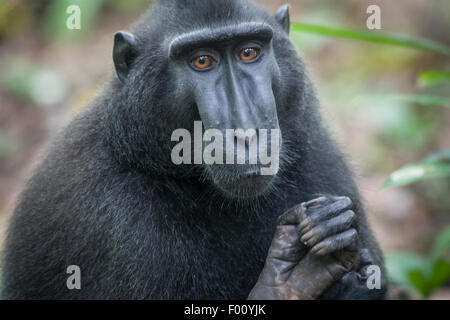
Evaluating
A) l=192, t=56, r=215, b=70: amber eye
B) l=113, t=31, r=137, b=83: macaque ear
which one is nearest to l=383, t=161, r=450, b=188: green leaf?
l=192, t=56, r=215, b=70: amber eye

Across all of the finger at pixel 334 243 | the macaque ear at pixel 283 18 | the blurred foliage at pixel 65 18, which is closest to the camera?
the finger at pixel 334 243

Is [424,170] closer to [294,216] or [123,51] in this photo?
[294,216]

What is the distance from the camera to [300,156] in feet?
16.5

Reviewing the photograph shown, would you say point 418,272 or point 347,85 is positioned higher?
point 347,85

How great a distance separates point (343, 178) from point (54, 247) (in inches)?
88.7

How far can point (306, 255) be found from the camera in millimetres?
4379

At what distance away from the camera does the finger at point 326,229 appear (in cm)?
423

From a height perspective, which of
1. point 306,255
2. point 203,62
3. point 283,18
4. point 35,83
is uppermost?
point 35,83

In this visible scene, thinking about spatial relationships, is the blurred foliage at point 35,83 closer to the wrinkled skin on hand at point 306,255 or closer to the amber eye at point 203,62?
the amber eye at point 203,62

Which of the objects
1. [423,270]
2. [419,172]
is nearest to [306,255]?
[419,172]

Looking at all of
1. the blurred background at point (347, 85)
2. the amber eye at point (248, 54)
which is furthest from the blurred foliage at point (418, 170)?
the blurred background at point (347, 85)

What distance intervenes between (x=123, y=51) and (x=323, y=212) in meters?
1.74
